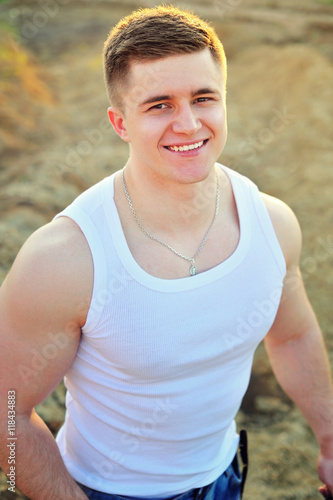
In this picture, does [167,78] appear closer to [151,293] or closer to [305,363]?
[151,293]

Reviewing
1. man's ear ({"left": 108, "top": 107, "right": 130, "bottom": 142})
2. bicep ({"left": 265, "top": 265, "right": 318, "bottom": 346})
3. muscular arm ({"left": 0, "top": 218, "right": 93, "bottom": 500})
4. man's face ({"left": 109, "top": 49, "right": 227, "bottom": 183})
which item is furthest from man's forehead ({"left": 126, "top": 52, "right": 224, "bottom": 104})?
bicep ({"left": 265, "top": 265, "right": 318, "bottom": 346})

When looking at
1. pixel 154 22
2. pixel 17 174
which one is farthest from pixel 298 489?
pixel 17 174

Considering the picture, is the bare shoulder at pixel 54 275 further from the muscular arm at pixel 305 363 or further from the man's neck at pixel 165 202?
the muscular arm at pixel 305 363

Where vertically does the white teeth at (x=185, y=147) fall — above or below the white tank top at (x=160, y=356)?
above

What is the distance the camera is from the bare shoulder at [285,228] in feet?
6.63

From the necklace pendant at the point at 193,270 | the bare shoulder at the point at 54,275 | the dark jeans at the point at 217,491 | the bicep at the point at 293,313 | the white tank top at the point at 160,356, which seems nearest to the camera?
the bare shoulder at the point at 54,275

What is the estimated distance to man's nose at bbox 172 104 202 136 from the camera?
1775mm

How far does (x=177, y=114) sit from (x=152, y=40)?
24 cm

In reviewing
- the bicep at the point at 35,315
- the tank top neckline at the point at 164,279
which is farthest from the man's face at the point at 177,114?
the bicep at the point at 35,315

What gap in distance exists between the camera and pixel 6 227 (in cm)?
465

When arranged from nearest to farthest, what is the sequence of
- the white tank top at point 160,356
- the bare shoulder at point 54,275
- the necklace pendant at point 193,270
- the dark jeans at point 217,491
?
the bare shoulder at point 54,275 → the white tank top at point 160,356 → the necklace pendant at point 193,270 → the dark jeans at point 217,491

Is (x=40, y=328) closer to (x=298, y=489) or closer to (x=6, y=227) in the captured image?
(x=298, y=489)

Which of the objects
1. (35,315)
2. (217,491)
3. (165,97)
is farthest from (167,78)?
(217,491)

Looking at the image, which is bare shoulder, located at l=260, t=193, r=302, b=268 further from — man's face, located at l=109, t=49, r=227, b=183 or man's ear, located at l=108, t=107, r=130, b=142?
man's ear, located at l=108, t=107, r=130, b=142
